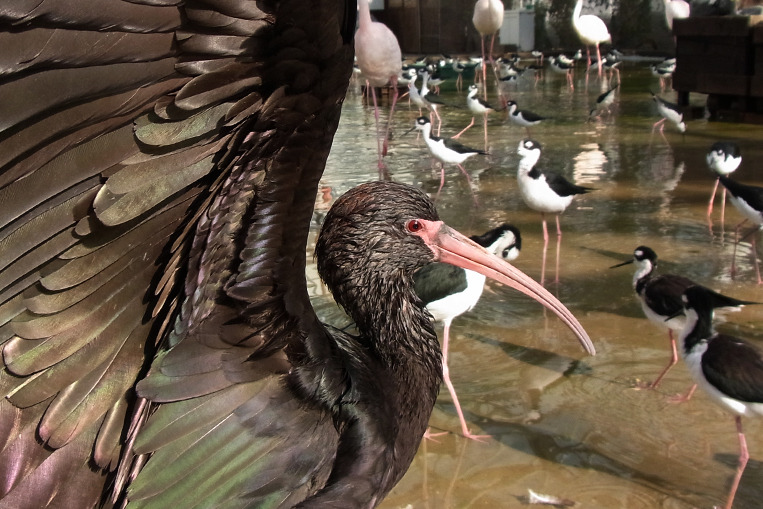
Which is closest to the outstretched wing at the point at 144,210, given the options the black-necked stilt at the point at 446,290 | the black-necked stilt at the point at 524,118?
the black-necked stilt at the point at 446,290

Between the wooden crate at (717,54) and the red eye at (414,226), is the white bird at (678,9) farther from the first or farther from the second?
the red eye at (414,226)

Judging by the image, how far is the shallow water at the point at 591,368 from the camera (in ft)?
12.4

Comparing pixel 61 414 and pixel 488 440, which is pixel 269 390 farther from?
pixel 488 440

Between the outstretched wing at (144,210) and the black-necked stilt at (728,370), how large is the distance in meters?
2.45

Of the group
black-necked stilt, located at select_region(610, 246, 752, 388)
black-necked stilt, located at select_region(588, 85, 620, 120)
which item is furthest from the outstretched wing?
black-necked stilt, located at select_region(588, 85, 620, 120)

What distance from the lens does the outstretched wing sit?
173 cm

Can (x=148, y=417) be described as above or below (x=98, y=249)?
below

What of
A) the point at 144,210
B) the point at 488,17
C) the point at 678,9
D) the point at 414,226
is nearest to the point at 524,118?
the point at 488,17

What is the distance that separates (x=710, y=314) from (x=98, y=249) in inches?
138

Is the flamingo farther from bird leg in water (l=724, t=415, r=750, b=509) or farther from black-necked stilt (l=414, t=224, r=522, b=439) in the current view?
black-necked stilt (l=414, t=224, r=522, b=439)

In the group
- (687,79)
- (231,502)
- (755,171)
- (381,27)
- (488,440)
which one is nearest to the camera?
(231,502)

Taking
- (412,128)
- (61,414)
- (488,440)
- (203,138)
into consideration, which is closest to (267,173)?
(203,138)

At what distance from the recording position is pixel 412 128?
15.3 meters

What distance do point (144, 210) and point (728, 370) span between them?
3045 millimetres
